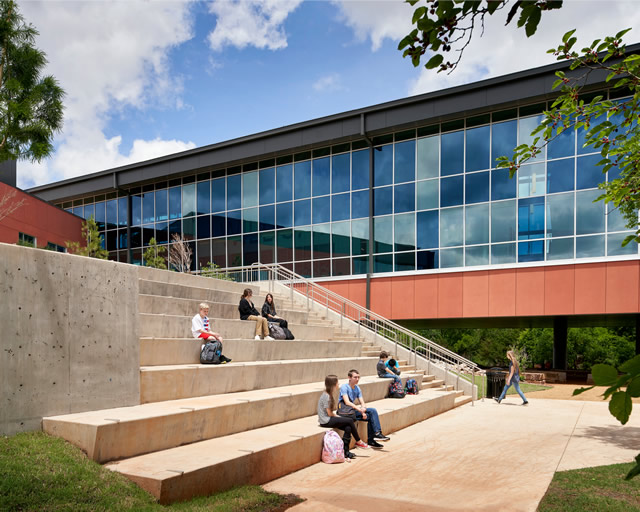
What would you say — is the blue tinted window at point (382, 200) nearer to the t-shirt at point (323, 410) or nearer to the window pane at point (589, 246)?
the window pane at point (589, 246)

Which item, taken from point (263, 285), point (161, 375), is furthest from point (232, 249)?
point (161, 375)

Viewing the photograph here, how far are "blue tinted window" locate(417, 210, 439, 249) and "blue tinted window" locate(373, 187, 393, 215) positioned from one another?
159 cm

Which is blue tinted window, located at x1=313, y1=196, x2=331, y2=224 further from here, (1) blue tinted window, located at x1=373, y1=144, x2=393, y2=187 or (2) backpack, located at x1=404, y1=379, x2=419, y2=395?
(2) backpack, located at x1=404, y1=379, x2=419, y2=395

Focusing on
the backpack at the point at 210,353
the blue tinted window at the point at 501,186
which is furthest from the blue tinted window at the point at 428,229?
the backpack at the point at 210,353

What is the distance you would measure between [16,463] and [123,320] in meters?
2.81

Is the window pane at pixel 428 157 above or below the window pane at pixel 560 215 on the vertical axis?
above

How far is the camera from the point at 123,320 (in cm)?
820

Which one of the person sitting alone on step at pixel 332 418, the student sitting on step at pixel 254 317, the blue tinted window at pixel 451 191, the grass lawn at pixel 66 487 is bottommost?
the person sitting alone on step at pixel 332 418

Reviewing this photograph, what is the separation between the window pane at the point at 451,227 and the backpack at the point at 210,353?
16.3 metres

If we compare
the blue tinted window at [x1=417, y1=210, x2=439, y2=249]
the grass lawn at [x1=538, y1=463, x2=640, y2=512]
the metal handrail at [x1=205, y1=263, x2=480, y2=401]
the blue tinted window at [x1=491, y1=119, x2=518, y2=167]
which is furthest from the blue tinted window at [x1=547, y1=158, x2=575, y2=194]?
the grass lawn at [x1=538, y1=463, x2=640, y2=512]

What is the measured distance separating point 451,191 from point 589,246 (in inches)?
240

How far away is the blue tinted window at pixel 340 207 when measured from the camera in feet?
90.1

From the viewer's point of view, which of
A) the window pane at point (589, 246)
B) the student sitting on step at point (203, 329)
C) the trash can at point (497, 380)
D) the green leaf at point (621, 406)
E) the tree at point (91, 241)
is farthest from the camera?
the tree at point (91, 241)

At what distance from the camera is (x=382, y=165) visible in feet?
88.2
